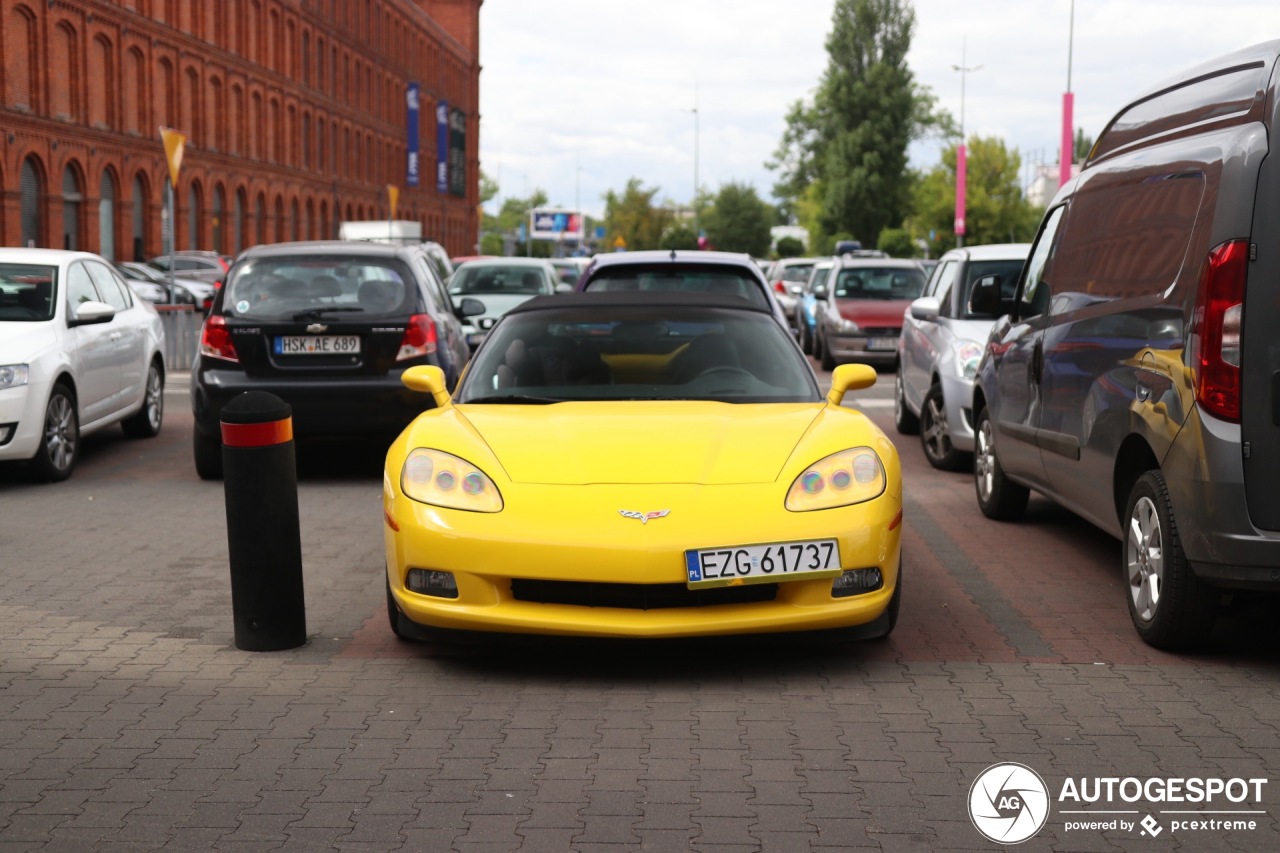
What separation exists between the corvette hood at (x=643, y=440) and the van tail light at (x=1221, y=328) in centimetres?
147

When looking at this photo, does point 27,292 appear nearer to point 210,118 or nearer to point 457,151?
point 210,118

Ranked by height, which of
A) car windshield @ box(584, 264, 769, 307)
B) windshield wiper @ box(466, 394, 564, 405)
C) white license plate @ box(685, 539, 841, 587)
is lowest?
white license plate @ box(685, 539, 841, 587)

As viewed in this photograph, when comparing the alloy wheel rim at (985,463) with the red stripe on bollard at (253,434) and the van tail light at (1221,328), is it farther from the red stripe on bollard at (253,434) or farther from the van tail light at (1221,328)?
the red stripe on bollard at (253,434)

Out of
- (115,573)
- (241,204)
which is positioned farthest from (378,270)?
(241,204)

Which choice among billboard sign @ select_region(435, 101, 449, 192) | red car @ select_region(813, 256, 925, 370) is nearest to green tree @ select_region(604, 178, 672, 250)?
billboard sign @ select_region(435, 101, 449, 192)

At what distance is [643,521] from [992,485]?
440cm

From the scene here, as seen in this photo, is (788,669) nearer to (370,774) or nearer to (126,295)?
(370,774)

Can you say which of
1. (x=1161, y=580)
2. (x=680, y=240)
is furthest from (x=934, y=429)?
(x=680, y=240)

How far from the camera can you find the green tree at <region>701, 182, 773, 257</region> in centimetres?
10600

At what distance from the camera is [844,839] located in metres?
4.02

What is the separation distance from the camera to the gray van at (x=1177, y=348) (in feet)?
18.0

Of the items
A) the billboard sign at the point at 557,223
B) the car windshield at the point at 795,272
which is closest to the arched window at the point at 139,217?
the car windshield at the point at 795,272

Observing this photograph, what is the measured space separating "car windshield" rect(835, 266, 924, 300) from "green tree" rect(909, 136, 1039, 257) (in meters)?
60.9

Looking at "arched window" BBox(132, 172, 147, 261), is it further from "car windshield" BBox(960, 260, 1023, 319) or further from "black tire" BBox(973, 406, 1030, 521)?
"black tire" BBox(973, 406, 1030, 521)
